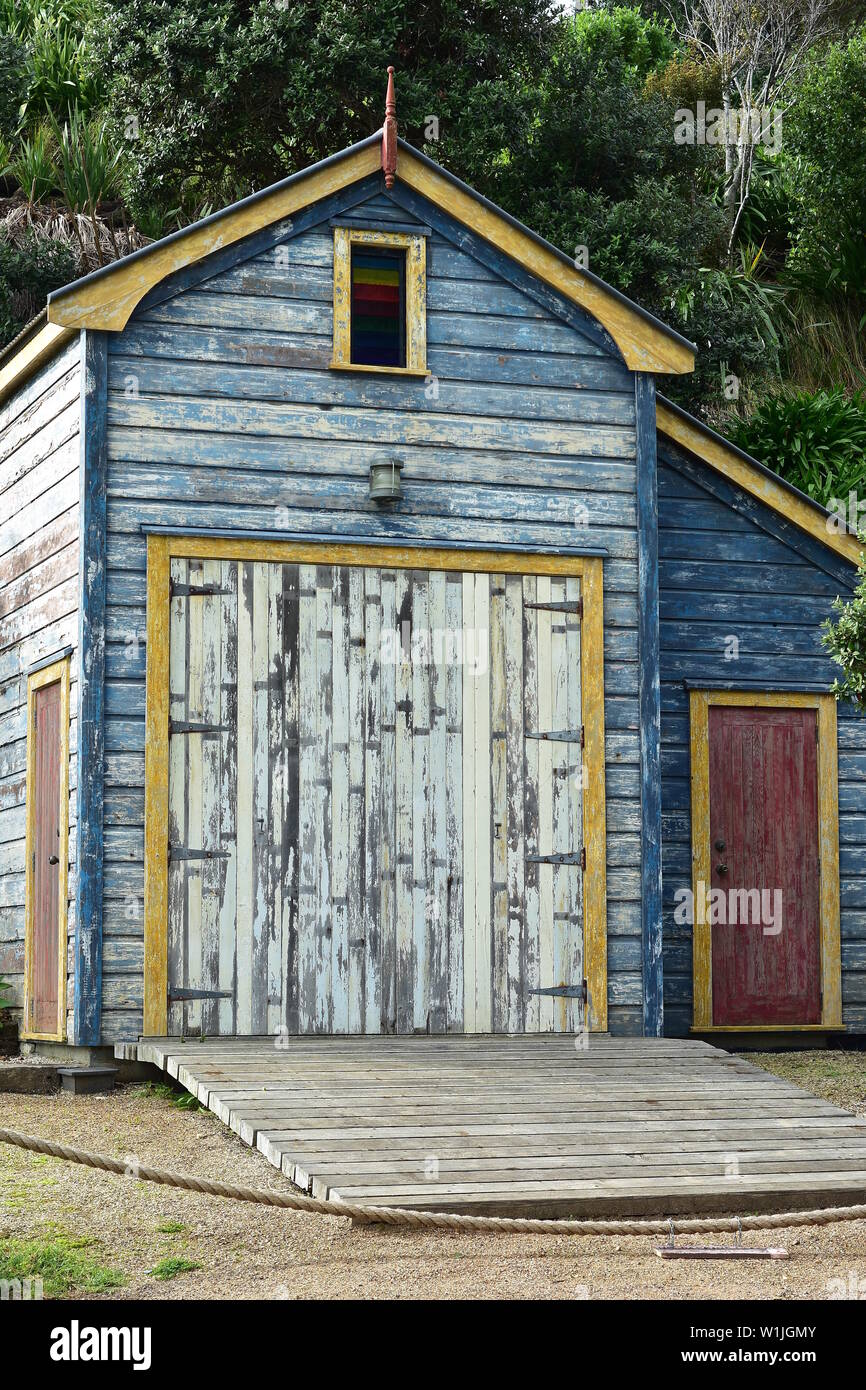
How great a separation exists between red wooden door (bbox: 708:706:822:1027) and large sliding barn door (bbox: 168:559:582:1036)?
6.99ft

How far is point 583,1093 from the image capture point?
8.41m

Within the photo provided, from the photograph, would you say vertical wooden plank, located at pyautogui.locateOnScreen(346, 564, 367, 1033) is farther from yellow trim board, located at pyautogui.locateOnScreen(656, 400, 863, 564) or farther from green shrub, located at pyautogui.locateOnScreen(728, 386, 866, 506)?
green shrub, located at pyautogui.locateOnScreen(728, 386, 866, 506)

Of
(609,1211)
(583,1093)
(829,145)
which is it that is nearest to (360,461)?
(583,1093)

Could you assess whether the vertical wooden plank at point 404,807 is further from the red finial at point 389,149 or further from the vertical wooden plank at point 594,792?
the red finial at point 389,149

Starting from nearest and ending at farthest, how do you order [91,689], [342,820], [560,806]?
[91,689], [342,820], [560,806]

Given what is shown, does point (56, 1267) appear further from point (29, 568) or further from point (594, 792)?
point (29, 568)

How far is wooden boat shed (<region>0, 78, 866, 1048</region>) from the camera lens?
963 centimetres

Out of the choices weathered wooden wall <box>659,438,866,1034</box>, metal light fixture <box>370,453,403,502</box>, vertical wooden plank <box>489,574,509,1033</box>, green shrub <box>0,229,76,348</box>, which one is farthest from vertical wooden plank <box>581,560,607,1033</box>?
green shrub <box>0,229,76,348</box>

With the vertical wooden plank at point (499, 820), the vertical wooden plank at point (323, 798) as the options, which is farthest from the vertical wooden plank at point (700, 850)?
the vertical wooden plank at point (323, 798)

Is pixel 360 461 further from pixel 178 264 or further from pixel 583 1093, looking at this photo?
pixel 583 1093

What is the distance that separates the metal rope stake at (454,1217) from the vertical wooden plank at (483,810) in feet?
10.6

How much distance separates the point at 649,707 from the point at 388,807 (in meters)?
1.86

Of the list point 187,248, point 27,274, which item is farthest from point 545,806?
point 27,274

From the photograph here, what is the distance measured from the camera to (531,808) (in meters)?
10.2
